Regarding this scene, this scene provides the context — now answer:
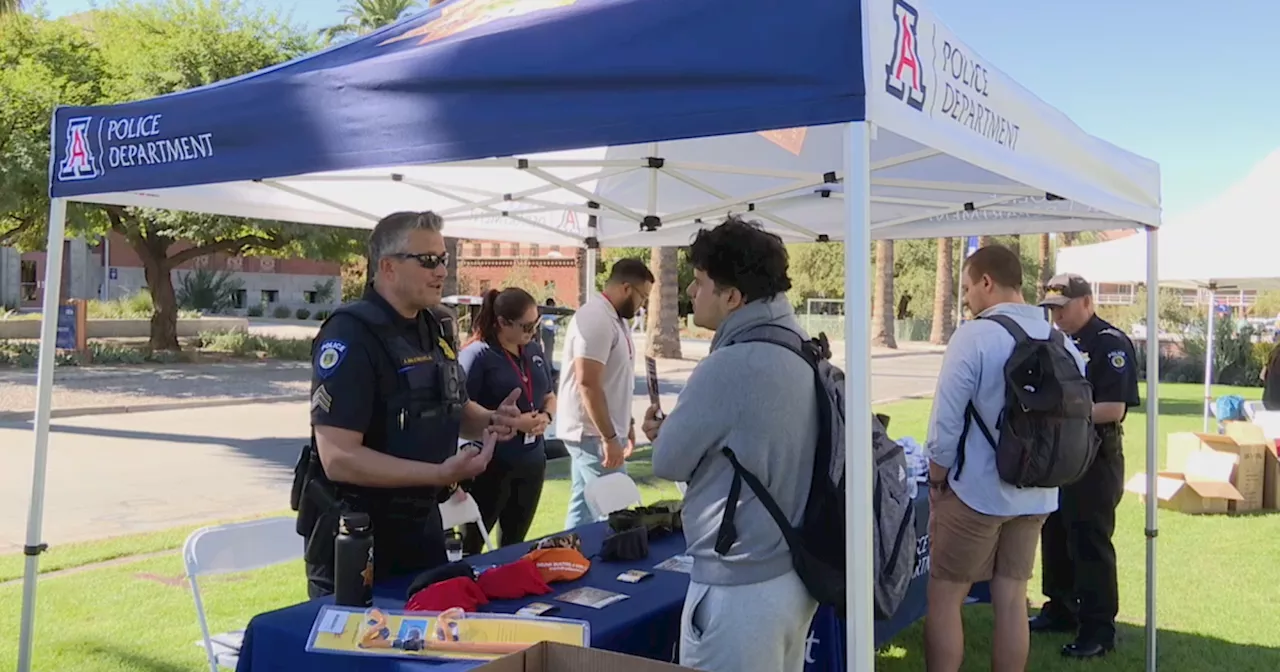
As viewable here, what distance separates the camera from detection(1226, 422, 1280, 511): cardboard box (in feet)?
26.1

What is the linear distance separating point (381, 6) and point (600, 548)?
26988 millimetres

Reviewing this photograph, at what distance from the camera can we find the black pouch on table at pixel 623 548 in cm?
305

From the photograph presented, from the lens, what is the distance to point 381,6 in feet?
88.7

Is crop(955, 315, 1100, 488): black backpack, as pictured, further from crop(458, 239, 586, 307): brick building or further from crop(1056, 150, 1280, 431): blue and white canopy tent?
crop(458, 239, 586, 307): brick building

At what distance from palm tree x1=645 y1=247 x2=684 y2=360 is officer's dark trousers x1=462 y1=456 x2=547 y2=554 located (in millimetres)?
14974

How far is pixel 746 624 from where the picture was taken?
211 centimetres

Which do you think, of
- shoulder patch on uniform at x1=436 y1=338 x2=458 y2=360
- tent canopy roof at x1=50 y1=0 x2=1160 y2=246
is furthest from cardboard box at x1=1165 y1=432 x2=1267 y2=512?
shoulder patch on uniform at x1=436 y1=338 x2=458 y2=360

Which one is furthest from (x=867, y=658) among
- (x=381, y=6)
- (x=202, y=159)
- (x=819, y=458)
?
(x=381, y=6)

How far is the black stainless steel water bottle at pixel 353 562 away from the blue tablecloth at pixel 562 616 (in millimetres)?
92

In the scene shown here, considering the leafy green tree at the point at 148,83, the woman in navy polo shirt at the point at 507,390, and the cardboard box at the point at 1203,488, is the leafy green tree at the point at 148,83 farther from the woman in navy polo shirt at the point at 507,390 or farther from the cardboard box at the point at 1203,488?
the cardboard box at the point at 1203,488

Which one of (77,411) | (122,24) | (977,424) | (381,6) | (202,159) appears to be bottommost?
(77,411)

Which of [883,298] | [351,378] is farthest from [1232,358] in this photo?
[351,378]

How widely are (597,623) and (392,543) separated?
0.71 metres

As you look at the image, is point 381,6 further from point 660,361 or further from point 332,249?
point 660,361
